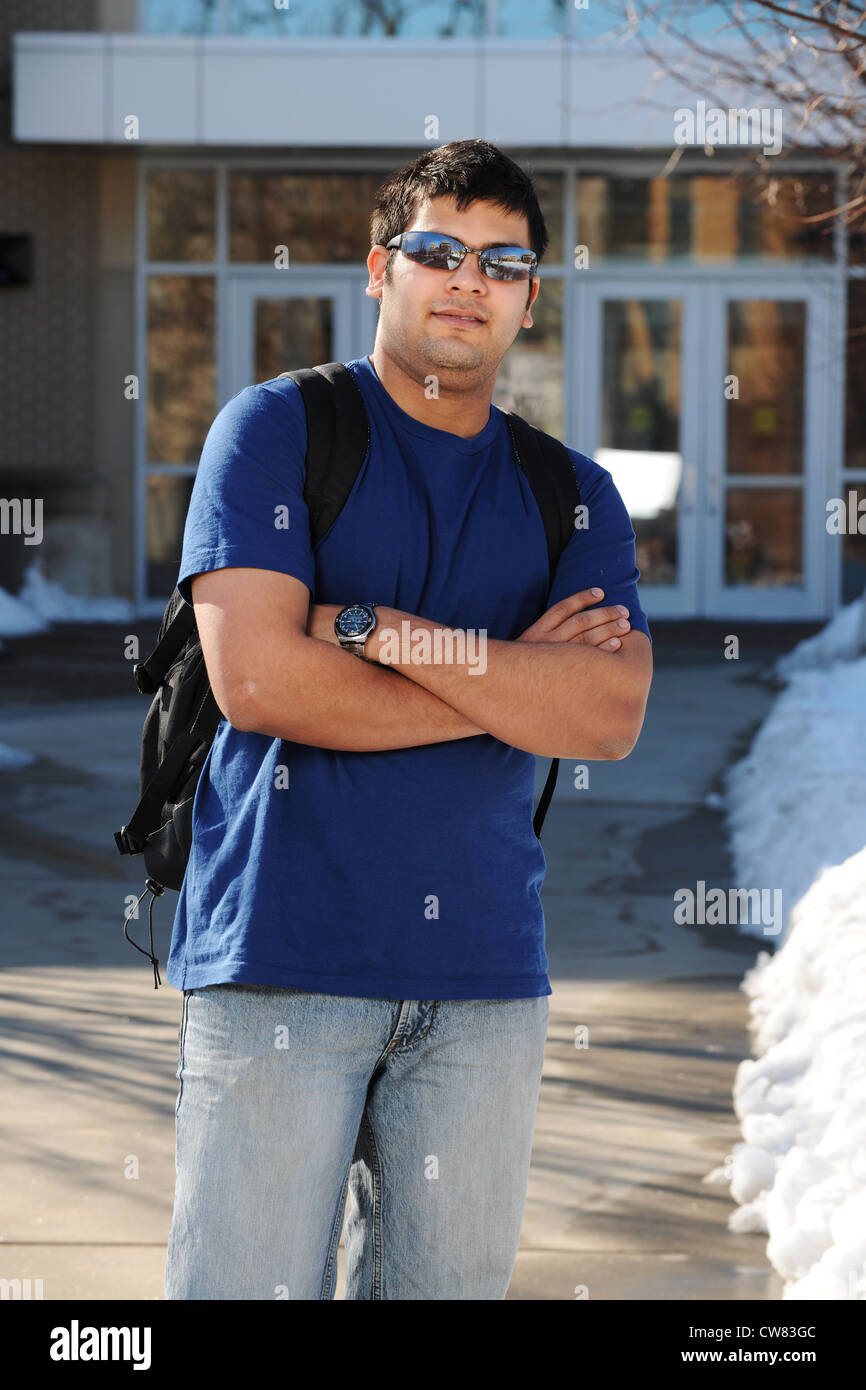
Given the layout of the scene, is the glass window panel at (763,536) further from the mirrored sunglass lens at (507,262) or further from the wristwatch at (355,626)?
the wristwatch at (355,626)

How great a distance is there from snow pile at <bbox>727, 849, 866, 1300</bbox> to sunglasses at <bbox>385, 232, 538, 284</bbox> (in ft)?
6.40

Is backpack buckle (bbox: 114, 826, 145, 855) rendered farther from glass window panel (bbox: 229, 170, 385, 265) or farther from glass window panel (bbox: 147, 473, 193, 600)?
glass window panel (bbox: 229, 170, 385, 265)

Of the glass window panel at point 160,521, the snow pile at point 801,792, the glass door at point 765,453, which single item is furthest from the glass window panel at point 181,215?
the snow pile at point 801,792

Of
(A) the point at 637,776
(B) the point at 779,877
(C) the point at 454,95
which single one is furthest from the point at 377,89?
(B) the point at 779,877

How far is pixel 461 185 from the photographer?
98.2 inches

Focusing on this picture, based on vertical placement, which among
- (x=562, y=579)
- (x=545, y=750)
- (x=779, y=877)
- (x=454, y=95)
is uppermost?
(x=454, y=95)

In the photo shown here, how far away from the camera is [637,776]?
9578mm

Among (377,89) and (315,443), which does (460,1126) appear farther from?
(377,89)

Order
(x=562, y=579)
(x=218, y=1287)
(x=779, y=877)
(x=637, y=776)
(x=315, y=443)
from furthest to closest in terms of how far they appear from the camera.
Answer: (x=637, y=776)
(x=779, y=877)
(x=562, y=579)
(x=315, y=443)
(x=218, y=1287)

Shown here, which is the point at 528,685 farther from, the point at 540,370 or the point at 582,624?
the point at 540,370

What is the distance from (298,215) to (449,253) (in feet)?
49.8

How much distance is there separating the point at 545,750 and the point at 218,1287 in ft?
2.74

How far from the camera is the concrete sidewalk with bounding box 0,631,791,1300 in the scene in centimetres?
395

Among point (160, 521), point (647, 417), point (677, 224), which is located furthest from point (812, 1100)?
point (160, 521)
